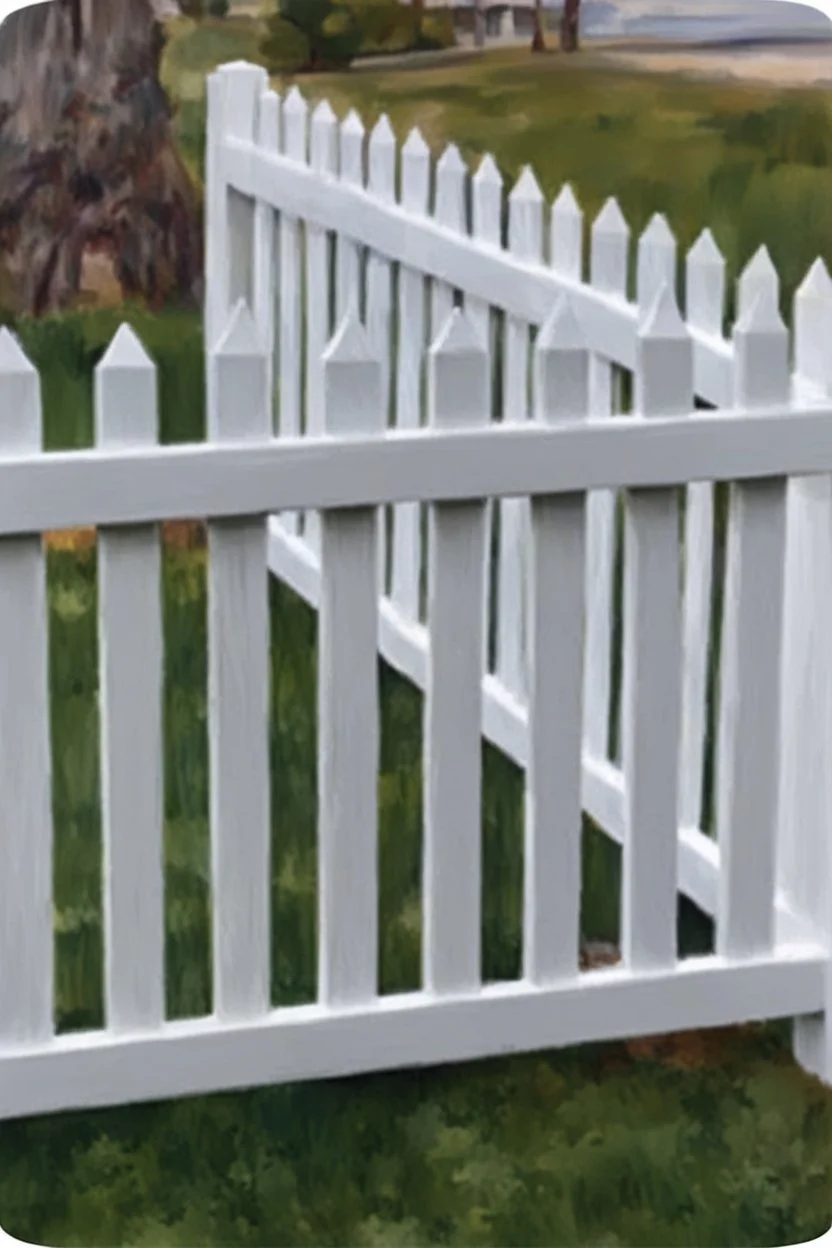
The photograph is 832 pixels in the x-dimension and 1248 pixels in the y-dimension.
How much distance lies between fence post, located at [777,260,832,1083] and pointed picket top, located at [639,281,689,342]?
24 cm

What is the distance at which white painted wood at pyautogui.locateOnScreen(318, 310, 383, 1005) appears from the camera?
2.78 metres

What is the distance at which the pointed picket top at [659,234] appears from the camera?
3330mm

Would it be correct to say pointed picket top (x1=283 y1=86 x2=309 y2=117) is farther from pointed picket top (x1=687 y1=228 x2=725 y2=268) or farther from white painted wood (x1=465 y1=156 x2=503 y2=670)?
pointed picket top (x1=687 y1=228 x2=725 y2=268)

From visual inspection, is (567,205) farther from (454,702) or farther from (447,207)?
(454,702)

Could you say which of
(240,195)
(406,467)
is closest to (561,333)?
(406,467)

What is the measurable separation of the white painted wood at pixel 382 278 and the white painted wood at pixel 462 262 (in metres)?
0.04

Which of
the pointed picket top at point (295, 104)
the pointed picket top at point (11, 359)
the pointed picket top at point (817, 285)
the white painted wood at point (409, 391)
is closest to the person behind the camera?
the pointed picket top at point (11, 359)

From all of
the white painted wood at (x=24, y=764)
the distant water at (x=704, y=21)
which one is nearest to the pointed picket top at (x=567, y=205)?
the distant water at (x=704, y=21)

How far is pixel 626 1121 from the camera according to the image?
305cm

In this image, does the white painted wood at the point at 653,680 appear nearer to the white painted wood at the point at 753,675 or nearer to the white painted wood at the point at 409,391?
the white painted wood at the point at 753,675

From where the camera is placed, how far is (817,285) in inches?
119

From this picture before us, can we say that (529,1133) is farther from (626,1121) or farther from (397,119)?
(397,119)

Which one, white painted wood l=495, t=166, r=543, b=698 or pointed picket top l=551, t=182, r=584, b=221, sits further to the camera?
white painted wood l=495, t=166, r=543, b=698

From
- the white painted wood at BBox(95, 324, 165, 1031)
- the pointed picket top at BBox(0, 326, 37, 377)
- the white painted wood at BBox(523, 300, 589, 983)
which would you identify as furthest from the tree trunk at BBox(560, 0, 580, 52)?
the pointed picket top at BBox(0, 326, 37, 377)
